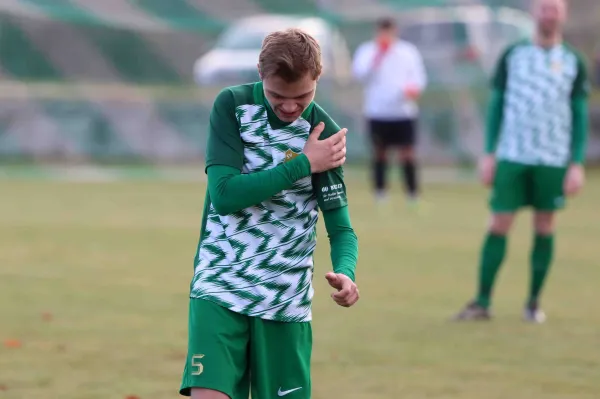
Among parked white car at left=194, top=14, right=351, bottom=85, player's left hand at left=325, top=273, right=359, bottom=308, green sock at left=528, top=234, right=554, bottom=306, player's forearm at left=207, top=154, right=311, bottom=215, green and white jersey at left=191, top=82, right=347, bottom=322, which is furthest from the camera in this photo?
parked white car at left=194, top=14, right=351, bottom=85

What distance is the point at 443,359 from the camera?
7.27 meters

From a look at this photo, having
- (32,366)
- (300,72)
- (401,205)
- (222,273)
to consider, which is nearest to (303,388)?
(222,273)

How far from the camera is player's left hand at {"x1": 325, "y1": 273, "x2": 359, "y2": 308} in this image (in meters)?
4.08

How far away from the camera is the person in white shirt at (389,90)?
16984mm

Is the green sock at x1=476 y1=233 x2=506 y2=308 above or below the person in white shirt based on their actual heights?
below

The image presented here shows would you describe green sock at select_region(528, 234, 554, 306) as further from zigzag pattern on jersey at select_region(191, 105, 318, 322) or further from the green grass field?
zigzag pattern on jersey at select_region(191, 105, 318, 322)

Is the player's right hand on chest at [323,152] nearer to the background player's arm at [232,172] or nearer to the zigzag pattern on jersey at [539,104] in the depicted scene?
the background player's arm at [232,172]

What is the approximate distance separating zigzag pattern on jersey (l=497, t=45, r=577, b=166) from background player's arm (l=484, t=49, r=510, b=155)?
0.05 meters

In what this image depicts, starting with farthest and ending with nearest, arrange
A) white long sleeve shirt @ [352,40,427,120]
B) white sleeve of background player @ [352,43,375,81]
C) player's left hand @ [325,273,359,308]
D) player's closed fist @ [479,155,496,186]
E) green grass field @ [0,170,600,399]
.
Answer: white sleeve of background player @ [352,43,375,81] < white long sleeve shirt @ [352,40,427,120] < player's closed fist @ [479,155,496,186] < green grass field @ [0,170,600,399] < player's left hand @ [325,273,359,308]

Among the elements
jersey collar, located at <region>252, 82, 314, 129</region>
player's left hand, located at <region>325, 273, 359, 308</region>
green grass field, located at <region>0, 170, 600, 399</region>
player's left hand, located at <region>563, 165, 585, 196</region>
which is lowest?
green grass field, located at <region>0, 170, 600, 399</region>

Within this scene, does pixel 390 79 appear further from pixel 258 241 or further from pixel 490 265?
pixel 258 241

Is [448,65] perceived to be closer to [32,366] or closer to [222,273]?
[32,366]

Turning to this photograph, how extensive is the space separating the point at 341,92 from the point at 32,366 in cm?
1515

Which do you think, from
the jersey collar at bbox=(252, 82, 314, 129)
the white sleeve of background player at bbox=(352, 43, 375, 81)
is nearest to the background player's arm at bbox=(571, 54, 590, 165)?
the jersey collar at bbox=(252, 82, 314, 129)
